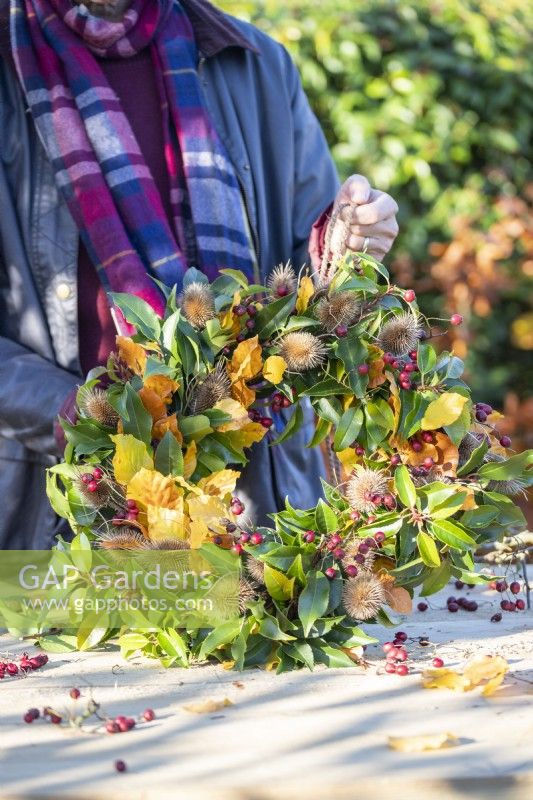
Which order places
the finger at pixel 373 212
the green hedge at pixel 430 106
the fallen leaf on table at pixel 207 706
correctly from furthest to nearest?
the green hedge at pixel 430 106
the finger at pixel 373 212
the fallen leaf on table at pixel 207 706

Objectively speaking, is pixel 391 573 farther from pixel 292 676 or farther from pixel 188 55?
pixel 188 55

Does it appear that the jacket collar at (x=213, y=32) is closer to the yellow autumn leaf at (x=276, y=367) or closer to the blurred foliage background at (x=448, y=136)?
the yellow autumn leaf at (x=276, y=367)

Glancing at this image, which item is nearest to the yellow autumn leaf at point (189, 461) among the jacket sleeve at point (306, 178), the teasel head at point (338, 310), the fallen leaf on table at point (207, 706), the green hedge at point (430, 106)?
the teasel head at point (338, 310)

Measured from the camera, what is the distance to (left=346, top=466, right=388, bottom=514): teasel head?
1.45 meters

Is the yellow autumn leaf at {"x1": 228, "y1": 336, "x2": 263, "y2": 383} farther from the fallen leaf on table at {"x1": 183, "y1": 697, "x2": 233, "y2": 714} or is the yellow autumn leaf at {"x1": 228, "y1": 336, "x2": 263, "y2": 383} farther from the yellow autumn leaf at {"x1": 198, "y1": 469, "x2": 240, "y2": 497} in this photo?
the fallen leaf on table at {"x1": 183, "y1": 697, "x2": 233, "y2": 714}

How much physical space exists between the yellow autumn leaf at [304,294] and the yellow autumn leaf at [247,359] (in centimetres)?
8

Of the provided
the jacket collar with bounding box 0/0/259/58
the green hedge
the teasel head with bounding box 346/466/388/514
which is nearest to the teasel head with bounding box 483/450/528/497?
the teasel head with bounding box 346/466/388/514

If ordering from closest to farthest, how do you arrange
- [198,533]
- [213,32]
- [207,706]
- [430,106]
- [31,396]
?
[207,706] → [198,533] → [31,396] → [213,32] → [430,106]

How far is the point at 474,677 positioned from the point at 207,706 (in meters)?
0.31

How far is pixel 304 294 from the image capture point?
1.53 m

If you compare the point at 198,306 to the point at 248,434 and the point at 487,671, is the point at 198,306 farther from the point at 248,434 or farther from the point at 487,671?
the point at 487,671

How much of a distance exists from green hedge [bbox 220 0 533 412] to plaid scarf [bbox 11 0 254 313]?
2.06 meters

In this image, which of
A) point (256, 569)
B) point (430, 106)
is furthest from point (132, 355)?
point (430, 106)

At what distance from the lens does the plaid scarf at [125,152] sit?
6.25 ft
